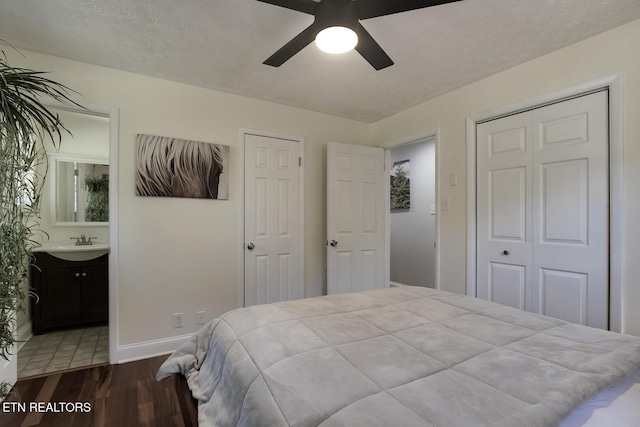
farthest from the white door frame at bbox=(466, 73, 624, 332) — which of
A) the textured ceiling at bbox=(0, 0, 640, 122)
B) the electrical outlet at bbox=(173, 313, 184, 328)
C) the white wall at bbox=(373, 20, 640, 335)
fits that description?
the electrical outlet at bbox=(173, 313, 184, 328)

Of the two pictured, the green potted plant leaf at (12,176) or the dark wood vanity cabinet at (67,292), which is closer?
the green potted plant leaf at (12,176)

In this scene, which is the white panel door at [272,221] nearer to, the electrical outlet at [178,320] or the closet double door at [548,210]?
the electrical outlet at [178,320]

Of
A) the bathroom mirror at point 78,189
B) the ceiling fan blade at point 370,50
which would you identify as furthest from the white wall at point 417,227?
the bathroom mirror at point 78,189

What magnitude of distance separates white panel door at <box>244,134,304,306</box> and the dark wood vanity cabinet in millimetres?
1645

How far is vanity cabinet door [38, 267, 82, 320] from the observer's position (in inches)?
116

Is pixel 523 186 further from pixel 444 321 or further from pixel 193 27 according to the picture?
pixel 193 27

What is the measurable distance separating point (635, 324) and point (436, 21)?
7.05 feet

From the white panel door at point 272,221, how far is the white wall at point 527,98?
4.16ft

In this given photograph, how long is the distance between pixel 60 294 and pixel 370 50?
3.59 metres

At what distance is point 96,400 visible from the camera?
1905 millimetres

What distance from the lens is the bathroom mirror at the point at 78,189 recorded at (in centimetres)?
346

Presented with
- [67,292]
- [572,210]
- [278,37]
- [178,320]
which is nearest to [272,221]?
[178,320]

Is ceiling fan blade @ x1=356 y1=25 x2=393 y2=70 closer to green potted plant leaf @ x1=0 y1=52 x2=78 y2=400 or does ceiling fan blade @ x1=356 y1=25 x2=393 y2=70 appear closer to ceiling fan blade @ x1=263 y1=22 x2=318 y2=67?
ceiling fan blade @ x1=263 y1=22 x2=318 y2=67

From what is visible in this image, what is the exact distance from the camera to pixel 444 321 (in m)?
1.38
